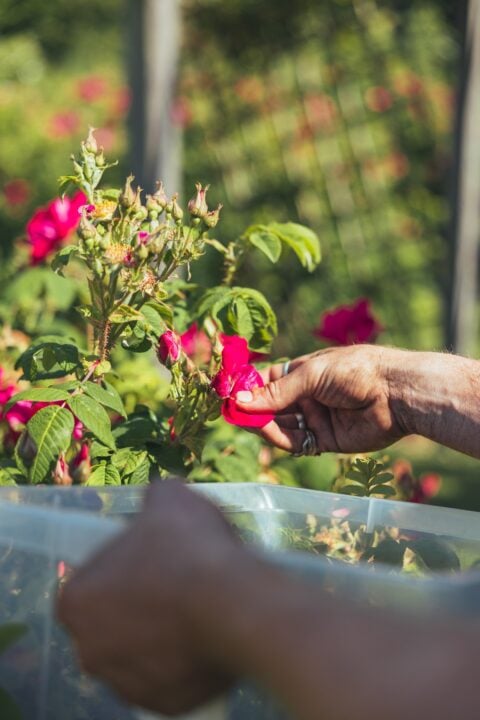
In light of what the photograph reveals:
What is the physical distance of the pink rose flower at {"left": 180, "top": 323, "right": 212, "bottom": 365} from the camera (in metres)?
1.88

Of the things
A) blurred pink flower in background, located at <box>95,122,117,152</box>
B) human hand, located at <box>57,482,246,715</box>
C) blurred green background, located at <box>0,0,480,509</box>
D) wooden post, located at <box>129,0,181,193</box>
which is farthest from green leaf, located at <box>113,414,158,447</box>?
blurred pink flower in background, located at <box>95,122,117,152</box>

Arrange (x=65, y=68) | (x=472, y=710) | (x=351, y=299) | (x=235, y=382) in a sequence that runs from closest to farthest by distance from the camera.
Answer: (x=472, y=710) < (x=235, y=382) < (x=351, y=299) < (x=65, y=68)

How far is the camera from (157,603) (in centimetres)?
77

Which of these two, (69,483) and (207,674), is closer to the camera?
(207,674)

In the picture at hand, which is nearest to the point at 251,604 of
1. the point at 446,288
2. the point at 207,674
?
the point at 207,674

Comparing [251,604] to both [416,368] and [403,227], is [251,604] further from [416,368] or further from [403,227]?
[403,227]

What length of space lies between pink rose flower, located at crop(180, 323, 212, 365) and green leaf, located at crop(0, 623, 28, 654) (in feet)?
2.90

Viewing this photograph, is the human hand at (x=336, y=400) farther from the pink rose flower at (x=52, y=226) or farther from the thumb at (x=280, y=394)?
the pink rose flower at (x=52, y=226)

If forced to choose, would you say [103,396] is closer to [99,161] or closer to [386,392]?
[99,161]

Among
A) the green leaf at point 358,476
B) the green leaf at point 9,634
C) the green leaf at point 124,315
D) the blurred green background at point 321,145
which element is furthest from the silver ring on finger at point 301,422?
the blurred green background at point 321,145

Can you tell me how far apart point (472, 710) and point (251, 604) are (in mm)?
163

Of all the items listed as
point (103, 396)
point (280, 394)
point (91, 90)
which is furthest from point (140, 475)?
point (91, 90)

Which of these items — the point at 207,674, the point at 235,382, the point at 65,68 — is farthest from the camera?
the point at 65,68

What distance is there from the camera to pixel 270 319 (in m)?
1.70
